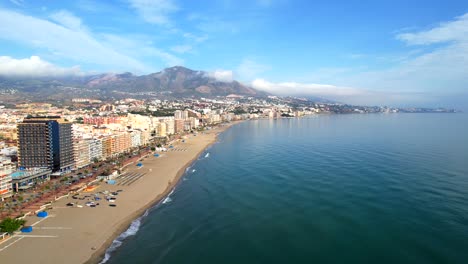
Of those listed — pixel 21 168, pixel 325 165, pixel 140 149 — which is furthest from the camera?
pixel 140 149

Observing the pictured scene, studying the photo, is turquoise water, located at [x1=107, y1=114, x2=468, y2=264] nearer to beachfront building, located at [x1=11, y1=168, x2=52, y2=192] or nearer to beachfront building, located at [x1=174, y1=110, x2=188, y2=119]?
beachfront building, located at [x1=11, y1=168, x2=52, y2=192]

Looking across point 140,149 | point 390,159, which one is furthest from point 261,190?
point 140,149

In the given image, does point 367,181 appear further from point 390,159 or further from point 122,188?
point 122,188

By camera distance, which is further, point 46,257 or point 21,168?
point 21,168

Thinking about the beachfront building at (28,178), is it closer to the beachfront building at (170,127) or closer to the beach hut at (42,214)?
the beach hut at (42,214)

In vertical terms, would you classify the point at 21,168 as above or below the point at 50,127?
below

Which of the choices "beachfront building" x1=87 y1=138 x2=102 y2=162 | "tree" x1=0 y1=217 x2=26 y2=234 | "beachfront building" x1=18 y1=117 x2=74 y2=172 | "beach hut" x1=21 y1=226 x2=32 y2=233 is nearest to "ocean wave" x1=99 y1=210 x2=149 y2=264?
"beach hut" x1=21 y1=226 x2=32 y2=233

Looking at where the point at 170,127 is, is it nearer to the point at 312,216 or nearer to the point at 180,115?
the point at 180,115
